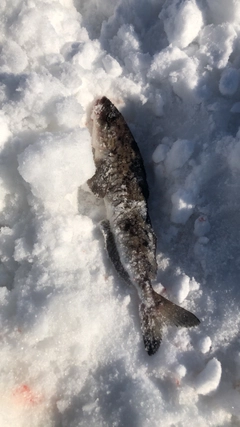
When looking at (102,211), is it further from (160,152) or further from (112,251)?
(160,152)

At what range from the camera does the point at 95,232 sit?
140 inches

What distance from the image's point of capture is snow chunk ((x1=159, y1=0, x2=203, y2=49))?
367cm

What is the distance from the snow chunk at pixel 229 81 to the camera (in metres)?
3.62

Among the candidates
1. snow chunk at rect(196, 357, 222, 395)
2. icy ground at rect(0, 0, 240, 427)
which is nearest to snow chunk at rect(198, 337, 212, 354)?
icy ground at rect(0, 0, 240, 427)

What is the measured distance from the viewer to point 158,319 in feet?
10.6

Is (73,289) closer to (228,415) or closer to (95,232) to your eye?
(95,232)

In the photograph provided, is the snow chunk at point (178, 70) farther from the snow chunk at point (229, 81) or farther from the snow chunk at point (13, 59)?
the snow chunk at point (13, 59)

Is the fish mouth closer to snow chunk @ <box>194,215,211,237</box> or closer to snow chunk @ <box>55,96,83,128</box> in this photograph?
snow chunk @ <box>55,96,83,128</box>

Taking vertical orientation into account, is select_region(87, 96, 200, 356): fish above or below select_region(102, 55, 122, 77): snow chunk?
below

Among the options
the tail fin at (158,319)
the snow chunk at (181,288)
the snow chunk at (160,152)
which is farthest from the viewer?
the snow chunk at (160,152)

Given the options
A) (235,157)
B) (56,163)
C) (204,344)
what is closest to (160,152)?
(235,157)

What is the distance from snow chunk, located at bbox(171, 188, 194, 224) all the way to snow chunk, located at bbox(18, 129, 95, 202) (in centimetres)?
86

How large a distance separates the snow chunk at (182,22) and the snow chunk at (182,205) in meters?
1.51

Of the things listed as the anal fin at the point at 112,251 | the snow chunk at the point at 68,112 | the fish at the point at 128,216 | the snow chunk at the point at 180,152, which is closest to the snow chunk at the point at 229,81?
the snow chunk at the point at 180,152
